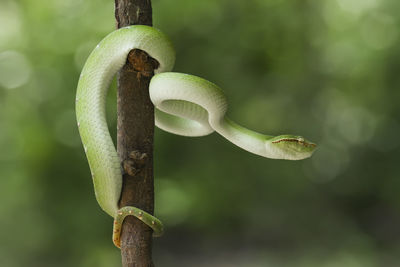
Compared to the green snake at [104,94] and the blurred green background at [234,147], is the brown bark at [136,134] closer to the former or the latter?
the green snake at [104,94]

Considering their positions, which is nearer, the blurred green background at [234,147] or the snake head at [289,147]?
the snake head at [289,147]

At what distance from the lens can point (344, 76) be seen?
5.21 metres

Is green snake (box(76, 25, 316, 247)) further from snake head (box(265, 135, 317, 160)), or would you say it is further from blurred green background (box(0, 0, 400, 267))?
Result: blurred green background (box(0, 0, 400, 267))

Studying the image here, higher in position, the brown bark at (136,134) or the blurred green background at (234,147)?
the blurred green background at (234,147)

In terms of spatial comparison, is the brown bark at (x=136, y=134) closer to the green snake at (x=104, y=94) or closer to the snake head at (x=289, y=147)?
the green snake at (x=104, y=94)

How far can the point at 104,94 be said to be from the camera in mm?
938

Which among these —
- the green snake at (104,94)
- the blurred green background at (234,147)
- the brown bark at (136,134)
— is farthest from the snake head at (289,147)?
the blurred green background at (234,147)

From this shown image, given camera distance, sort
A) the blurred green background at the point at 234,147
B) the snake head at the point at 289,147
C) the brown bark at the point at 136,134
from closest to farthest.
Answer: the brown bark at the point at 136,134 → the snake head at the point at 289,147 → the blurred green background at the point at 234,147

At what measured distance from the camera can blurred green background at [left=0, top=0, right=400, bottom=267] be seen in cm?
349

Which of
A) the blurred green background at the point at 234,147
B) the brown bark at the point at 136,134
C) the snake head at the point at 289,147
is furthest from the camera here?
the blurred green background at the point at 234,147

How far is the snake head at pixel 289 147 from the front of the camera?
39.2 inches

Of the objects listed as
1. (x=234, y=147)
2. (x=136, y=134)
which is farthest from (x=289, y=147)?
(x=234, y=147)

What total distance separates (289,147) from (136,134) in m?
0.37

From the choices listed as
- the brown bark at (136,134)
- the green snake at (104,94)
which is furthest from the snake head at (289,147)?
the brown bark at (136,134)
